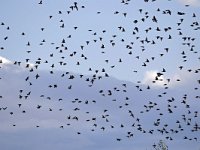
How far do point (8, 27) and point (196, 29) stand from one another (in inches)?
747

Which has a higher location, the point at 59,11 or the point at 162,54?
the point at 59,11

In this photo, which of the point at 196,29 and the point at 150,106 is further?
the point at 150,106

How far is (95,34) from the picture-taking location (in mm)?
49250

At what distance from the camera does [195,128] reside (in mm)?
58219

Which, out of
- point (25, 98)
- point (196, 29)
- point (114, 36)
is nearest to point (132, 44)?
point (114, 36)

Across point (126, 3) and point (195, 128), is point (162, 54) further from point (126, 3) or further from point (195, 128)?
point (195, 128)

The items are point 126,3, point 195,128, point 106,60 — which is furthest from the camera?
point 195,128

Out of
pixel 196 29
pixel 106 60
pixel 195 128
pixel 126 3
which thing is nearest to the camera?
pixel 126 3

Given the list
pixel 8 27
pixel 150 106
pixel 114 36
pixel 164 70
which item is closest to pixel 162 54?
pixel 164 70

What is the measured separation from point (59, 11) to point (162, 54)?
11.6 meters

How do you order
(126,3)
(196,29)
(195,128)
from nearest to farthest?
(126,3) → (196,29) → (195,128)

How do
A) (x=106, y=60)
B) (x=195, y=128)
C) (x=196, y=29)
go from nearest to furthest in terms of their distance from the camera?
(x=196, y=29)
(x=106, y=60)
(x=195, y=128)

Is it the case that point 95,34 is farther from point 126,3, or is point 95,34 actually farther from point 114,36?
point 126,3

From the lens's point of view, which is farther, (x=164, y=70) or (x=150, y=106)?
(x=150, y=106)
